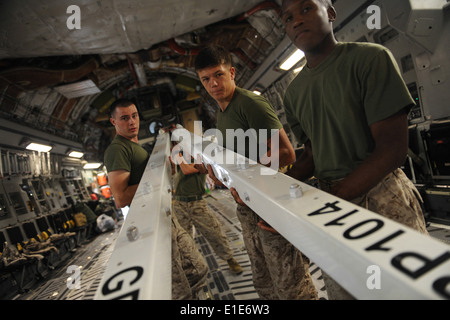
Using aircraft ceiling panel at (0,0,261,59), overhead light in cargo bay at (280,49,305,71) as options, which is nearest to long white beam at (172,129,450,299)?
aircraft ceiling panel at (0,0,261,59)

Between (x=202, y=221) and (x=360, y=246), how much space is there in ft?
9.94

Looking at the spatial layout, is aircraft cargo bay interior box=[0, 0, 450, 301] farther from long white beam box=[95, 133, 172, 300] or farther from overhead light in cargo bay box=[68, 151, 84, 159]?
overhead light in cargo bay box=[68, 151, 84, 159]

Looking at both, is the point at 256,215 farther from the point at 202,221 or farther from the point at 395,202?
the point at 202,221

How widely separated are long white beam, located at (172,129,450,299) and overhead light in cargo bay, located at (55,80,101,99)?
6385 millimetres

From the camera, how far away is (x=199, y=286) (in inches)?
89.9

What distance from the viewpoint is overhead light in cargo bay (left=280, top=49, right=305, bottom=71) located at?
169 inches

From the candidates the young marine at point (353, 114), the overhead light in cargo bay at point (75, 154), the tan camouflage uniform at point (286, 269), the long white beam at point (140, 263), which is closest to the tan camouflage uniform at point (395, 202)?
the young marine at point (353, 114)

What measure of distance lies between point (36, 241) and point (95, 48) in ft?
15.4

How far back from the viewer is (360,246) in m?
0.55

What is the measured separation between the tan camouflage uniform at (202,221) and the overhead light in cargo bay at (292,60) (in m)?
3.14

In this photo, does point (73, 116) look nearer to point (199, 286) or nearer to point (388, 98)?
point (199, 286)

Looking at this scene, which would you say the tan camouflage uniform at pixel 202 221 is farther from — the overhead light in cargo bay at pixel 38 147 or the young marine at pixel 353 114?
the overhead light in cargo bay at pixel 38 147

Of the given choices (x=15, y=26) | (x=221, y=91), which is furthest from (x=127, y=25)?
(x=221, y=91)

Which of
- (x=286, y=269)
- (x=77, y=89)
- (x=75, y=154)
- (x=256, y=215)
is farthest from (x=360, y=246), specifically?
(x=75, y=154)
